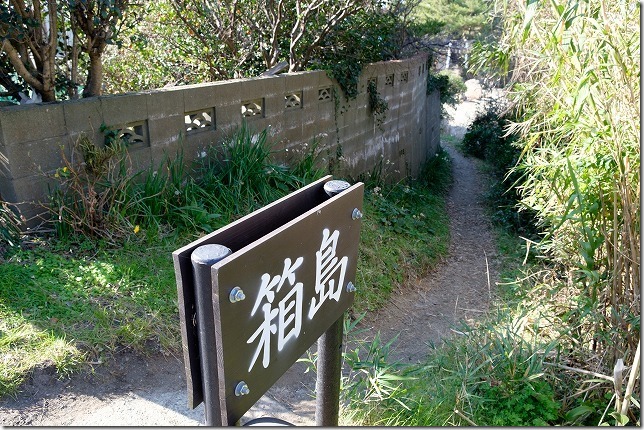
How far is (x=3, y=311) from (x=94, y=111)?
5.72ft

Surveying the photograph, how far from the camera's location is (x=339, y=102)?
7809mm

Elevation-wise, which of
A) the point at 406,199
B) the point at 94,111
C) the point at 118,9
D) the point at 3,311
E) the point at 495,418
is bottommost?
the point at 406,199

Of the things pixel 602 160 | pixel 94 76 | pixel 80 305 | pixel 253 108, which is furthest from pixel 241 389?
pixel 253 108

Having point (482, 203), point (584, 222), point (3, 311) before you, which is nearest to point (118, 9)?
point (3, 311)

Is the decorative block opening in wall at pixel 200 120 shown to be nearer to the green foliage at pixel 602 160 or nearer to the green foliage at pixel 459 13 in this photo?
the green foliage at pixel 602 160

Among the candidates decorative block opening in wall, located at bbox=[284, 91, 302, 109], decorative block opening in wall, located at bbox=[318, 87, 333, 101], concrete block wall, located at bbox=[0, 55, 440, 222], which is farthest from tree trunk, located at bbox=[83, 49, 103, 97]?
decorative block opening in wall, located at bbox=[318, 87, 333, 101]

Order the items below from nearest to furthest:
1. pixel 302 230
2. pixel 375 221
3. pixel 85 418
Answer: pixel 302 230 → pixel 85 418 → pixel 375 221

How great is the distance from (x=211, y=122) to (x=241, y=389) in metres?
4.51

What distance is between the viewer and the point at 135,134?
16.3 ft

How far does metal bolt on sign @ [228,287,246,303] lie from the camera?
1389 mm

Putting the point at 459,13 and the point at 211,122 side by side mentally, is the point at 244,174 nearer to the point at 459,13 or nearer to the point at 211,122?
the point at 211,122

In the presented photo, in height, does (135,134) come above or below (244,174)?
above

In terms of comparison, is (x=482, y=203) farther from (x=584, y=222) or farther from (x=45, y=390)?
(x=45, y=390)

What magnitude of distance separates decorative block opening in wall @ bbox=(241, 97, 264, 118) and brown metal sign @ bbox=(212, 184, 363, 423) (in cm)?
438
